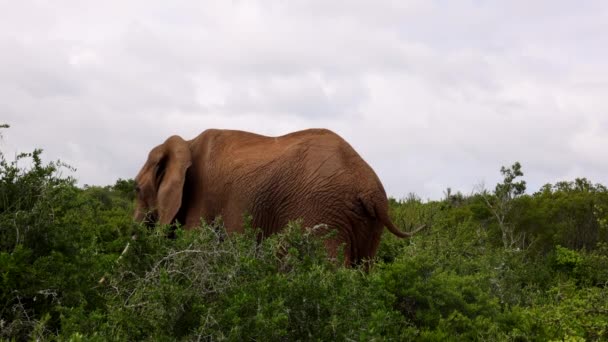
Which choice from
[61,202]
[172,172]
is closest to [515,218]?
[172,172]


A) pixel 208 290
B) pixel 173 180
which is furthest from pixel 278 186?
pixel 208 290

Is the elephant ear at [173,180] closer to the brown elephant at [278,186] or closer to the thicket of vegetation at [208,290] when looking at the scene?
the brown elephant at [278,186]

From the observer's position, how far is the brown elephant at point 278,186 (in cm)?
984

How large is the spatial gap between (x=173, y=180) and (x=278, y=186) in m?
1.73

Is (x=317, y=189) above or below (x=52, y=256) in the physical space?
above

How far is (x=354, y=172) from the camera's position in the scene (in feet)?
32.6

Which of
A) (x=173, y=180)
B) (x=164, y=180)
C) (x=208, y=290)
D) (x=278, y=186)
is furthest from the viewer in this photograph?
(x=164, y=180)

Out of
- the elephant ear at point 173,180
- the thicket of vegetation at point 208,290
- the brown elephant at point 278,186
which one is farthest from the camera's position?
the elephant ear at point 173,180

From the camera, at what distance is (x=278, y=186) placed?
1024 centimetres

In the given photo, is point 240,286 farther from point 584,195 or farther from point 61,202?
point 584,195

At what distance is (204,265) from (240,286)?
1.02ft

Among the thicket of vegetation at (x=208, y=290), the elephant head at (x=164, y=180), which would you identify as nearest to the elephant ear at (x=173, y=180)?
the elephant head at (x=164, y=180)

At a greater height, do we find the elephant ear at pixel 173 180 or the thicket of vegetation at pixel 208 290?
the elephant ear at pixel 173 180

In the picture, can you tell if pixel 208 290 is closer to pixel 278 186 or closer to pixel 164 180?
pixel 278 186
